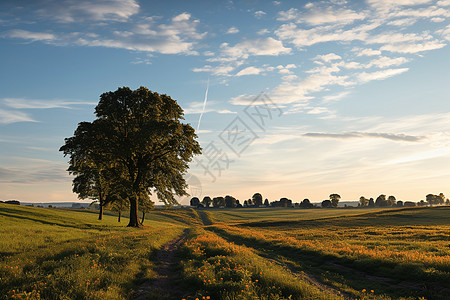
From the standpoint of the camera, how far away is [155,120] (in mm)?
35750

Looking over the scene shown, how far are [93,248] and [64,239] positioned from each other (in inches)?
326

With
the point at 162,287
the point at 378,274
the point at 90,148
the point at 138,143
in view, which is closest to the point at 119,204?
the point at 90,148

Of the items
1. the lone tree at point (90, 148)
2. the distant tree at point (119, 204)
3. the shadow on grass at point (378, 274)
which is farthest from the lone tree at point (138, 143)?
the shadow on grass at point (378, 274)

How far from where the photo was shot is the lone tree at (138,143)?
112ft

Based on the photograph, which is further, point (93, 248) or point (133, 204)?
point (133, 204)

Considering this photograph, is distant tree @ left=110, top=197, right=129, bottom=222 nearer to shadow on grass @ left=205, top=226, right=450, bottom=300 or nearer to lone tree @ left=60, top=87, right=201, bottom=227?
lone tree @ left=60, top=87, right=201, bottom=227

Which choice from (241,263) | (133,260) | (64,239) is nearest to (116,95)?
(64,239)

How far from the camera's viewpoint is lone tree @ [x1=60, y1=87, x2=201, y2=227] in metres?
34.1

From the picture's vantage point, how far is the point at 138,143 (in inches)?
1324

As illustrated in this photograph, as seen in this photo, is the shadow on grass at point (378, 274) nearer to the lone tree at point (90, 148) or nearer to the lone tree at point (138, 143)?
the lone tree at point (138, 143)

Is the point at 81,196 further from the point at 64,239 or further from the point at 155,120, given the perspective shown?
the point at 64,239

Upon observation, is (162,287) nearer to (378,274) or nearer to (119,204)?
(378,274)

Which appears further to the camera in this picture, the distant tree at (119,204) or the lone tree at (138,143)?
the distant tree at (119,204)

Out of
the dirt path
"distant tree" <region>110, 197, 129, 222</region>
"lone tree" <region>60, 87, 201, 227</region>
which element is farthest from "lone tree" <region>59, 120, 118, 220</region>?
the dirt path
